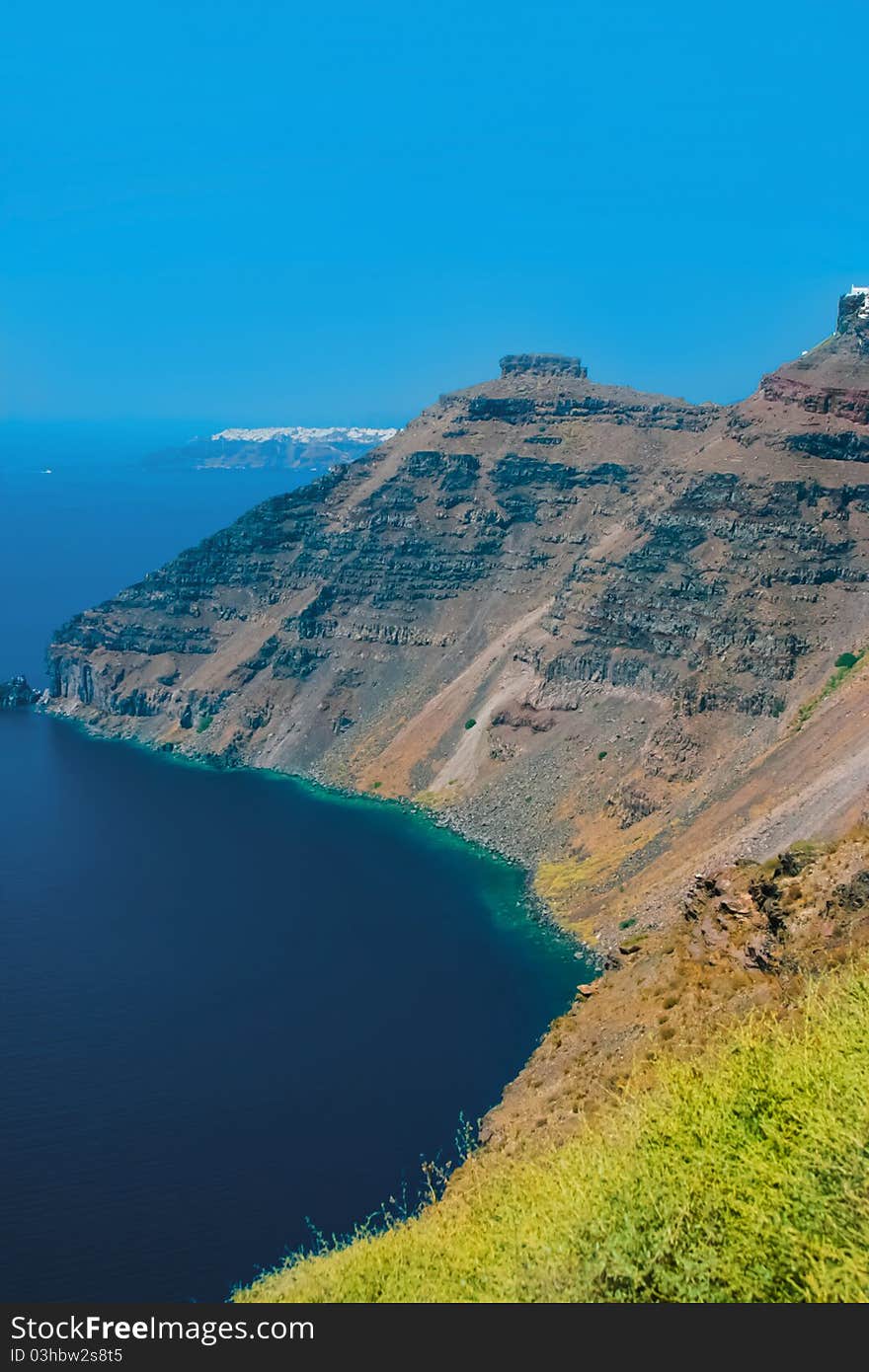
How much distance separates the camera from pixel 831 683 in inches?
5846

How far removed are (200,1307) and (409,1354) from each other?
18.6 ft

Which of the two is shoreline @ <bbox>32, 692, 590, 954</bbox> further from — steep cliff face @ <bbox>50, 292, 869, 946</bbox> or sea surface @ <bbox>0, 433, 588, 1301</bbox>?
steep cliff face @ <bbox>50, 292, 869, 946</bbox>

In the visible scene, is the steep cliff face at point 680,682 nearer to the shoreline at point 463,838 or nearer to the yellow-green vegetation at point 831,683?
the yellow-green vegetation at point 831,683

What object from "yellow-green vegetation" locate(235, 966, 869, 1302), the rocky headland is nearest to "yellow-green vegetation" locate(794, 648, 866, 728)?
the rocky headland

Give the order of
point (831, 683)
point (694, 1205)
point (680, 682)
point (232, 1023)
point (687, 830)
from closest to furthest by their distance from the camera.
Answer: point (694, 1205) → point (232, 1023) → point (687, 830) → point (831, 683) → point (680, 682)

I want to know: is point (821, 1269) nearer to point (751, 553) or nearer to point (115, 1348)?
point (115, 1348)

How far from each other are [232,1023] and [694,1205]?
79331 millimetres

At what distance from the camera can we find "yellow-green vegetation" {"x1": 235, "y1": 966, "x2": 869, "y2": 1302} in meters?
36.2

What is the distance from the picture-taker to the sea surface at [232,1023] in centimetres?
8250

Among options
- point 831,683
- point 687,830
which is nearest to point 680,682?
point 831,683

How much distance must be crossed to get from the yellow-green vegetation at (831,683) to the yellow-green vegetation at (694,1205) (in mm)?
99517

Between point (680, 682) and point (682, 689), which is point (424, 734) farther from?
point (682, 689)

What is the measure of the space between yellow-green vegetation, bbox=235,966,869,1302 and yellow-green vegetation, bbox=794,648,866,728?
326 feet

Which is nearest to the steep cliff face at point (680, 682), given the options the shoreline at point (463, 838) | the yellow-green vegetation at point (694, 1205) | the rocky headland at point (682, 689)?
the rocky headland at point (682, 689)
